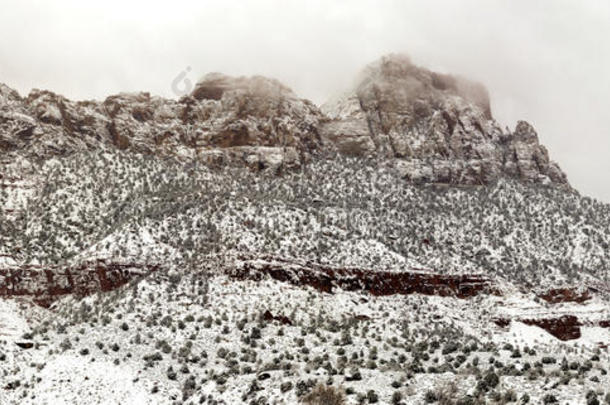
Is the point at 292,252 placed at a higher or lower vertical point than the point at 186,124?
lower

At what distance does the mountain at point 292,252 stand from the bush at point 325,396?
0.77ft

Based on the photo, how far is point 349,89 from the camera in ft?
445

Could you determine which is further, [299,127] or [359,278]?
[299,127]

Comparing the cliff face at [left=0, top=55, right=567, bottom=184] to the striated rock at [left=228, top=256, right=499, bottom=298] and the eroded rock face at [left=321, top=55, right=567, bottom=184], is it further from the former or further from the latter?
the striated rock at [left=228, top=256, right=499, bottom=298]

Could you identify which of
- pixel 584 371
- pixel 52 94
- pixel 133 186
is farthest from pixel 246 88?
pixel 584 371

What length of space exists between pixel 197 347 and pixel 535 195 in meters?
72.3

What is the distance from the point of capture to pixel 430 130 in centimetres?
11831

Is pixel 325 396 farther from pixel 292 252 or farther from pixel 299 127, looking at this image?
pixel 299 127

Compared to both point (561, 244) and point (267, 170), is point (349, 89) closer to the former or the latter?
point (267, 170)

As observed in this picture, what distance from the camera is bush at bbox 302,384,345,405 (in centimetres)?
3312

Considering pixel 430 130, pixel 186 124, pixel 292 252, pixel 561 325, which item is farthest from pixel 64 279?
pixel 430 130

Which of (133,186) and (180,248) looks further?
(133,186)

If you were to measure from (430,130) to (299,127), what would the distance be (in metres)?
25.8

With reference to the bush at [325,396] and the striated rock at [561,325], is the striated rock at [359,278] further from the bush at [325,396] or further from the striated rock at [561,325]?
the bush at [325,396]
